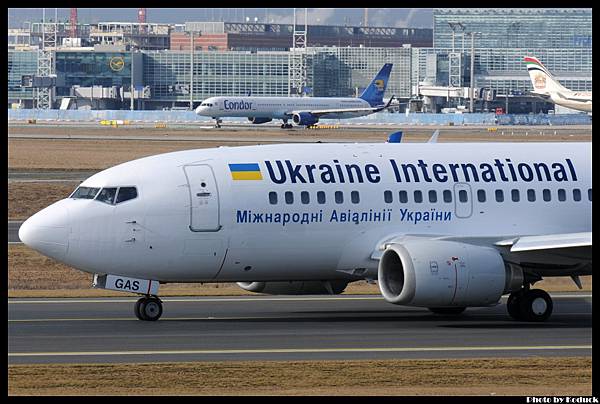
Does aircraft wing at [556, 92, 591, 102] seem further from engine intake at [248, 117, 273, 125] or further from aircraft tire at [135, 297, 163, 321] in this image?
aircraft tire at [135, 297, 163, 321]

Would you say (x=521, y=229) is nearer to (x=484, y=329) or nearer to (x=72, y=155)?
(x=484, y=329)

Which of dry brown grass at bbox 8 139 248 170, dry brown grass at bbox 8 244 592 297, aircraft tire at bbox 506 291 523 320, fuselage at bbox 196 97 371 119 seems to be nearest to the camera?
aircraft tire at bbox 506 291 523 320

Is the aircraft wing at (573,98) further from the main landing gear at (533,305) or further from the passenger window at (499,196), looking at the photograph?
the main landing gear at (533,305)

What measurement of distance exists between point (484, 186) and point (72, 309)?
970 centimetres

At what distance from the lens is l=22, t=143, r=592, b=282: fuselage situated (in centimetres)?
2833

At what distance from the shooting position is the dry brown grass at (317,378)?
20484 mm

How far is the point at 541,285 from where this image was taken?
3728cm

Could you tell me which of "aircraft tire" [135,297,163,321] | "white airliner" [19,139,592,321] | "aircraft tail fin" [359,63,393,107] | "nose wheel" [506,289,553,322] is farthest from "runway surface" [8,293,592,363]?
"aircraft tail fin" [359,63,393,107]

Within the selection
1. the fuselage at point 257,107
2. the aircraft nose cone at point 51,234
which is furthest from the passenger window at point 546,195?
the fuselage at point 257,107

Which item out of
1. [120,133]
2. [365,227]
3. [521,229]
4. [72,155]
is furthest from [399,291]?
[120,133]

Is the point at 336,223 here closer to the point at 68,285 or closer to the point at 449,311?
the point at 449,311

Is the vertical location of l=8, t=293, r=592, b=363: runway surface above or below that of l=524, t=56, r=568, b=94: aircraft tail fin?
below

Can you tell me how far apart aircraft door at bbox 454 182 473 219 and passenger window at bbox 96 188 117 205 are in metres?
7.32

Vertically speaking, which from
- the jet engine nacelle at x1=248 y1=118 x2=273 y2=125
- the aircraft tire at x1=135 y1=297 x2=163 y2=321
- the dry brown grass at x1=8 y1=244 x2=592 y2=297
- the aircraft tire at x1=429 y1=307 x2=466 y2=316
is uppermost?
the jet engine nacelle at x1=248 y1=118 x2=273 y2=125
